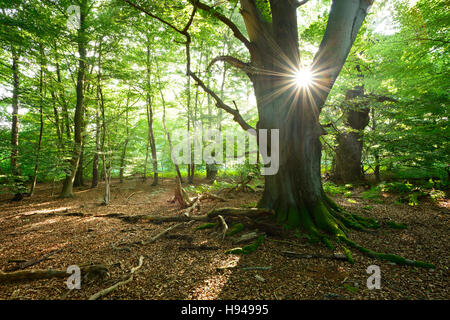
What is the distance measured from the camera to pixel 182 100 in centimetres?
1400

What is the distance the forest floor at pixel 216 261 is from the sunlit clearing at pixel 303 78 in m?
3.35

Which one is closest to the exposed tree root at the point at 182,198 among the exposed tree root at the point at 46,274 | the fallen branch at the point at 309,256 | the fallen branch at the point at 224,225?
the fallen branch at the point at 224,225

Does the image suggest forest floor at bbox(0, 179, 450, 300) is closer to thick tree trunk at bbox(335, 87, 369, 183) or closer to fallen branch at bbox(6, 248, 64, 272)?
fallen branch at bbox(6, 248, 64, 272)

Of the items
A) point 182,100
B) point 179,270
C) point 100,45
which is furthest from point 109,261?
point 182,100

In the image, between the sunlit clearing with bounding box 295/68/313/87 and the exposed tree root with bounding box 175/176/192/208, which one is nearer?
the sunlit clearing with bounding box 295/68/313/87

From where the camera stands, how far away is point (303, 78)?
4145 mm

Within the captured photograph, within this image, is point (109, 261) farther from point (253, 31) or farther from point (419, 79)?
point (419, 79)

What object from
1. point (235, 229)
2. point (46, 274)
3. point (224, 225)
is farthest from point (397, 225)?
point (46, 274)

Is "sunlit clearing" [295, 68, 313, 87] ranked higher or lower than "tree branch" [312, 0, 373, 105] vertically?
lower

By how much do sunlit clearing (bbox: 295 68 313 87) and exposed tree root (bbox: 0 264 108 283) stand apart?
5.07 metres

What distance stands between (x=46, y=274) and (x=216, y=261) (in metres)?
2.55

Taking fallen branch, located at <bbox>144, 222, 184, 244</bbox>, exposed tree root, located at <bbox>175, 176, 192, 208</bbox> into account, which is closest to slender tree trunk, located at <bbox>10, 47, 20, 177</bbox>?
exposed tree root, located at <bbox>175, 176, 192, 208</bbox>

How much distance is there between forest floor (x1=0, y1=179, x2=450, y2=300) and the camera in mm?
2383
